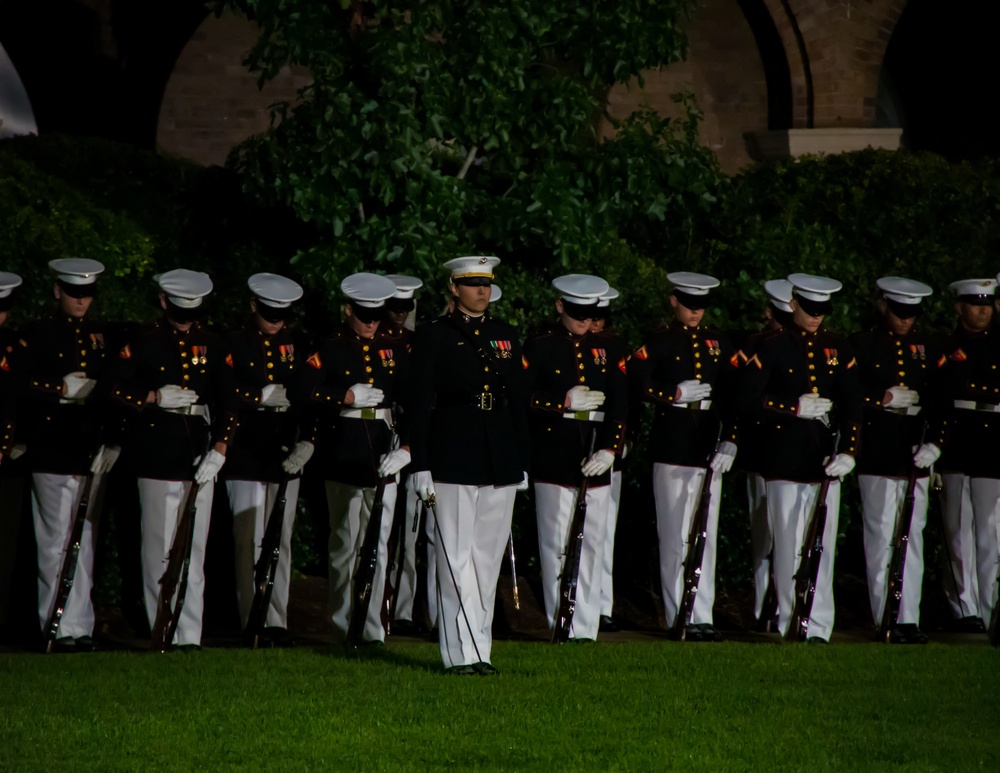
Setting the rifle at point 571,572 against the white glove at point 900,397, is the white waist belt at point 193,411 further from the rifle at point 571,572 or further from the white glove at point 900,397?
the white glove at point 900,397

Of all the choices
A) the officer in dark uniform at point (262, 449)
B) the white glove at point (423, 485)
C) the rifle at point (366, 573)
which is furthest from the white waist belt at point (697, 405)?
the white glove at point (423, 485)

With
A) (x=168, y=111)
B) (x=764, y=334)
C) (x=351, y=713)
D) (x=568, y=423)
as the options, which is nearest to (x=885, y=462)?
(x=764, y=334)

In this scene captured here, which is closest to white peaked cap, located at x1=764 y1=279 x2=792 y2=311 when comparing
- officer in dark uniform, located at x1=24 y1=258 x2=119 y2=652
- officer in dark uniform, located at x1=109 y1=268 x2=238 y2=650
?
officer in dark uniform, located at x1=109 y1=268 x2=238 y2=650

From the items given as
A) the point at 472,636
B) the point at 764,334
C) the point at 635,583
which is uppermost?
the point at 764,334

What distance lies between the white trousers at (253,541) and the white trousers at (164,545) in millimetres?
413

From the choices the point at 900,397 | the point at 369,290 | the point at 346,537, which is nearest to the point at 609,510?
the point at 346,537

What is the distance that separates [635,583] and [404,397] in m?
3.72

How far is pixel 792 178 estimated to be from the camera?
53.7ft

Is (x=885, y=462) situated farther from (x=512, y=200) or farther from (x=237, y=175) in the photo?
(x=237, y=175)

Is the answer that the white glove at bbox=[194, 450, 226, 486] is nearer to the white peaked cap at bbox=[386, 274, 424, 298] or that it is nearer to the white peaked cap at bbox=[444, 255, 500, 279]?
the white peaked cap at bbox=[386, 274, 424, 298]

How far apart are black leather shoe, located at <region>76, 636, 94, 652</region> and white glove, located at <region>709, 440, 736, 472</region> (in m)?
3.69

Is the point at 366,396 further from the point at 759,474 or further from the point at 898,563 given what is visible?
the point at 898,563

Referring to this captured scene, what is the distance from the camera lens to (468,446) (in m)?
9.09

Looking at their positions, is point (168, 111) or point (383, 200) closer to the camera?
Result: point (383, 200)
